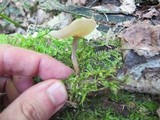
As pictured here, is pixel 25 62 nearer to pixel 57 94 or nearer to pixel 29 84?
pixel 29 84

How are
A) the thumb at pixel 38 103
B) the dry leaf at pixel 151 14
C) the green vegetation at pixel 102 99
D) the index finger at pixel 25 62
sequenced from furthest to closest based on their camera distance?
1. the dry leaf at pixel 151 14
2. the index finger at pixel 25 62
3. the green vegetation at pixel 102 99
4. the thumb at pixel 38 103

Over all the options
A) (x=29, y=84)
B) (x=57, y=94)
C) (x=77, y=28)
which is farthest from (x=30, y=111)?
(x=77, y=28)

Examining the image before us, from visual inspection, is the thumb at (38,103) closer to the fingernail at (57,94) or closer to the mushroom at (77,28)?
the fingernail at (57,94)

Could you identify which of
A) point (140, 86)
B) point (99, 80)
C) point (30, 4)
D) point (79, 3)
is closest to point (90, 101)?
point (99, 80)

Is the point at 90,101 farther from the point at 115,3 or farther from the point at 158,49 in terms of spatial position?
the point at 115,3

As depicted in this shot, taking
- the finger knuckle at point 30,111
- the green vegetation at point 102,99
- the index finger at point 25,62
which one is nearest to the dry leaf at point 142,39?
the green vegetation at point 102,99

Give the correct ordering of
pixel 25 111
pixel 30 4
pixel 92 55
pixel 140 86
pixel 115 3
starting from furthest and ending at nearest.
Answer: pixel 30 4 < pixel 115 3 < pixel 92 55 < pixel 140 86 < pixel 25 111

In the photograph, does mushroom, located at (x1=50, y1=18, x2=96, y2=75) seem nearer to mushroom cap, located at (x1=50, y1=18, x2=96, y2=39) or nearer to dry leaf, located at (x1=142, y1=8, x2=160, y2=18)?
mushroom cap, located at (x1=50, y1=18, x2=96, y2=39)
